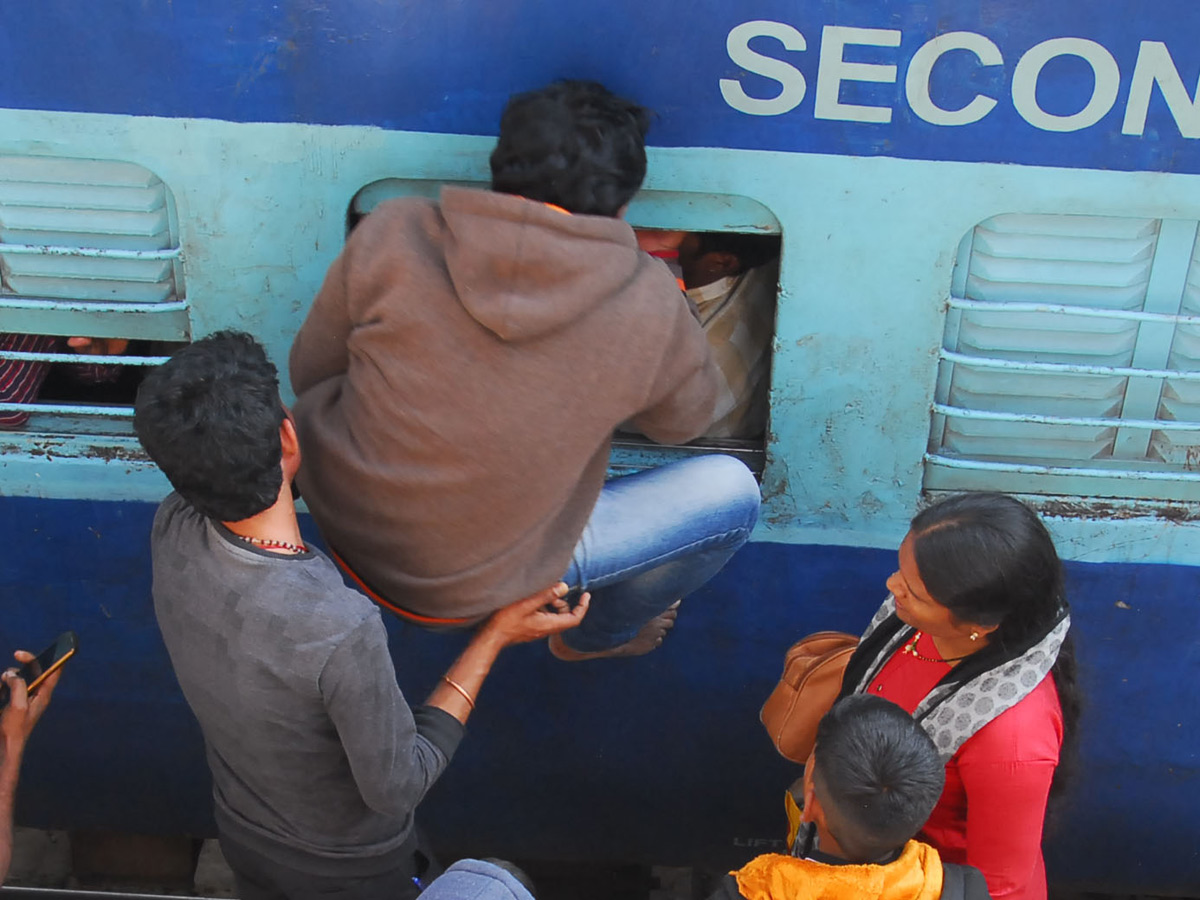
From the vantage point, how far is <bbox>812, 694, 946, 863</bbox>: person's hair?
170cm

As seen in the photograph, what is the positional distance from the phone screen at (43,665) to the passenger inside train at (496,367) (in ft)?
2.17

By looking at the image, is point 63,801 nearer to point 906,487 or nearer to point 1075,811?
point 906,487

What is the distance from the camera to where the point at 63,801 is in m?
3.00

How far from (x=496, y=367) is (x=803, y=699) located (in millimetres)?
923

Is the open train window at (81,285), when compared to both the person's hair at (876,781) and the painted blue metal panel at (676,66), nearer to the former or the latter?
the painted blue metal panel at (676,66)

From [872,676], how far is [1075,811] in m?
1.03

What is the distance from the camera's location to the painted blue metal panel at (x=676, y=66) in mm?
1995

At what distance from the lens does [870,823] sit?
5.58ft

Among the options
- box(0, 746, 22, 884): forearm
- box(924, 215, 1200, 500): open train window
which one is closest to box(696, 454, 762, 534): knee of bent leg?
box(924, 215, 1200, 500): open train window

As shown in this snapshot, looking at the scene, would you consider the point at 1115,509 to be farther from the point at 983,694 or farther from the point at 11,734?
the point at 11,734

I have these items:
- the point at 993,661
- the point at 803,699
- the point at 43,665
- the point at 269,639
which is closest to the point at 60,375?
the point at 43,665

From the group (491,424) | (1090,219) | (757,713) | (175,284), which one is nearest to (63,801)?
(175,284)

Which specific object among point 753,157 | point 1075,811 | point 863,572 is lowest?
point 1075,811

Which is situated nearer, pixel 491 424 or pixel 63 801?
pixel 491 424
